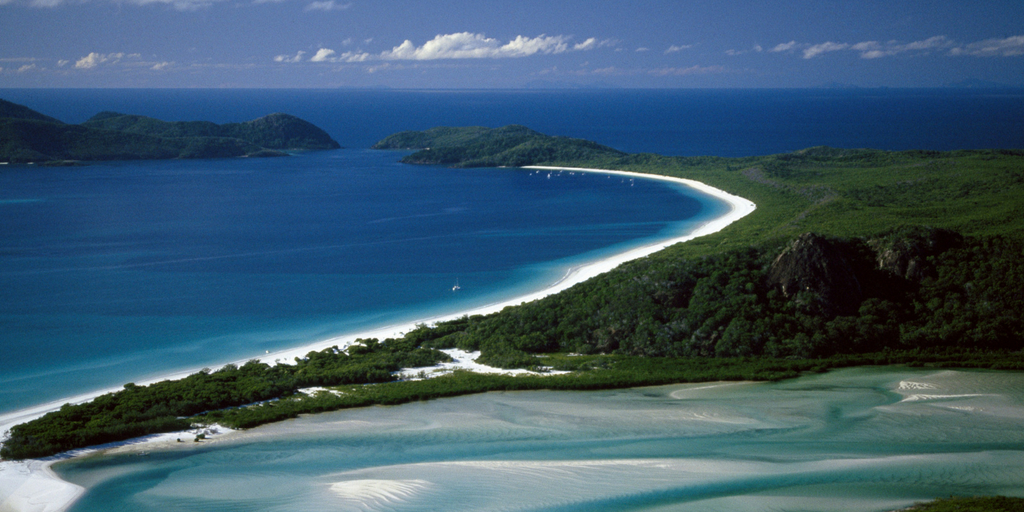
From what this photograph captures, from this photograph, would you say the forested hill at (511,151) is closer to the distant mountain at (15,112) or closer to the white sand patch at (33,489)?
the distant mountain at (15,112)

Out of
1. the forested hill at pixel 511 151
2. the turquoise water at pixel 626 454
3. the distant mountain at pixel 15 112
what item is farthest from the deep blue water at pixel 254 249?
the distant mountain at pixel 15 112

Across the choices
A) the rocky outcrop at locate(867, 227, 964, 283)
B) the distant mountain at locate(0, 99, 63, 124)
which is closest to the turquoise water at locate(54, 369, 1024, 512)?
the rocky outcrop at locate(867, 227, 964, 283)

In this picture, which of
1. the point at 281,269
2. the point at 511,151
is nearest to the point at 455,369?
the point at 281,269

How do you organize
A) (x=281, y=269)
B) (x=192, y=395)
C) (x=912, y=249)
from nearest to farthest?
(x=192, y=395) < (x=912, y=249) < (x=281, y=269)

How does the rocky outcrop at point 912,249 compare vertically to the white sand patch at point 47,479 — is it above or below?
above

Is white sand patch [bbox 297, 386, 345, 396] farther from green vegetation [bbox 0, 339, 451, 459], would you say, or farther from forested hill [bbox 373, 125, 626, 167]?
forested hill [bbox 373, 125, 626, 167]

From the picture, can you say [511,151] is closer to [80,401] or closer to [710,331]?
[710,331]
